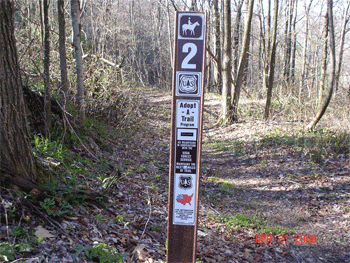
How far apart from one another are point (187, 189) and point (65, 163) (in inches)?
123

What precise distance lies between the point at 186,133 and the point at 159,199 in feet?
9.26

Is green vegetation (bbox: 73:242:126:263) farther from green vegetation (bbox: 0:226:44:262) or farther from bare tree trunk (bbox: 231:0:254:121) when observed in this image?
bare tree trunk (bbox: 231:0:254:121)

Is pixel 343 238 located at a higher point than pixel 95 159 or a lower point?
lower

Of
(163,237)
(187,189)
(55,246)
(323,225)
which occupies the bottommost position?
(323,225)

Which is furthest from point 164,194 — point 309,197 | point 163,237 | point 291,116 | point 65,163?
point 291,116

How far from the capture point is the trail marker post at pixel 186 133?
275 cm

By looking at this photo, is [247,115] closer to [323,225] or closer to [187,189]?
[323,225]

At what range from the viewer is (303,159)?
299 inches

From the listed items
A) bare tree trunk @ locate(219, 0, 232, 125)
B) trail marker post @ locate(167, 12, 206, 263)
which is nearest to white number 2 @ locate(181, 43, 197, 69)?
trail marker post @ locate(167, 12, 206, 263)

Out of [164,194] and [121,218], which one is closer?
[121,218]

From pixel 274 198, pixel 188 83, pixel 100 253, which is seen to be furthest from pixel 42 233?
pixel 274 198

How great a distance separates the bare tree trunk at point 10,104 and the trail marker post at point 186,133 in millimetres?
2118

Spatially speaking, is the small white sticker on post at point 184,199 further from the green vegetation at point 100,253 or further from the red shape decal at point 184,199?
the green vegetation at point 100,253

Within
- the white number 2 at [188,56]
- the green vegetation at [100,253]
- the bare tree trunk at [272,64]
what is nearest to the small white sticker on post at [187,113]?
the white number 2 at [188,56]
